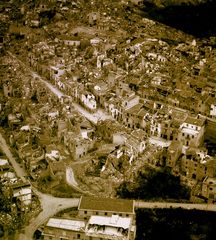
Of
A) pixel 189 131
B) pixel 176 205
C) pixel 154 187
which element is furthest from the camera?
pixel 189 131

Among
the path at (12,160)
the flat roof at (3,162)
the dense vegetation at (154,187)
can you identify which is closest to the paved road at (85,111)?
the path at (12,160)

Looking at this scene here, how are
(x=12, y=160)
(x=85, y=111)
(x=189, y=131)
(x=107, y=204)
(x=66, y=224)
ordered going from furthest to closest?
(x=85, y=111) → (x=189, y=131) → (x=12, y=160) → (x=107, y=204) → (x=66, y=224)

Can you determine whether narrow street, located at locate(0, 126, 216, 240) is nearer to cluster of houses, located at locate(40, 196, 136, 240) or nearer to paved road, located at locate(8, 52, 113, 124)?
cluster of houses, located at locate(40, 196, 136, 240)

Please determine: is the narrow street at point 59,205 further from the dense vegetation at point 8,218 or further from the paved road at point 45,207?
the dense vegetation at point 8,218

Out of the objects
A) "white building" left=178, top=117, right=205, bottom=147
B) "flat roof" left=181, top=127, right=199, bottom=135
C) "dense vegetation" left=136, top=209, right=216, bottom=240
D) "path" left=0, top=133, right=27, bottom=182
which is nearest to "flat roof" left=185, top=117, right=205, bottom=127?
"white building" left=178, top=117, right=205, bottom=147

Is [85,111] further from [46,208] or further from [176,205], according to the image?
[176,205]

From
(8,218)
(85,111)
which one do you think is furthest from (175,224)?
(85,111)

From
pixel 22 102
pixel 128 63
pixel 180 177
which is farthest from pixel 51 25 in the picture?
pixel 180 177

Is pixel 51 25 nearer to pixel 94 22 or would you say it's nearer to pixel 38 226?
pixel 94 22
